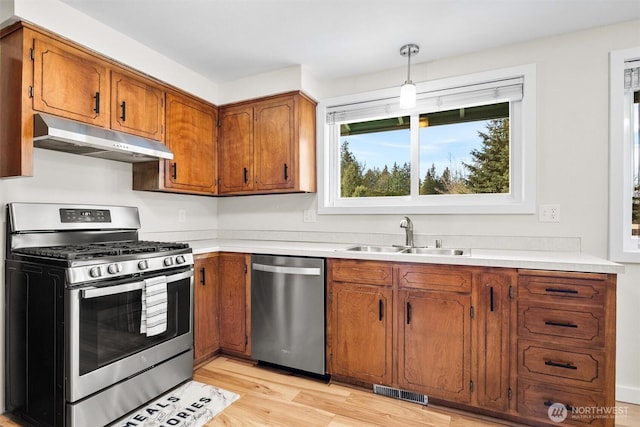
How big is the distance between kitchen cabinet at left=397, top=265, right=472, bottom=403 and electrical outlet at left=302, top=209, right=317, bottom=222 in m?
1.19

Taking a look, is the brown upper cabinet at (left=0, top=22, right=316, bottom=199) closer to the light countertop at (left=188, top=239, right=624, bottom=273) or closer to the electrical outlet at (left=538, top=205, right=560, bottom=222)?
the light countertop at (left=188, top=239, right=624, bottom=273)

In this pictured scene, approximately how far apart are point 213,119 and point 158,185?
913 mm

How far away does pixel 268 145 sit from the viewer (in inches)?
117

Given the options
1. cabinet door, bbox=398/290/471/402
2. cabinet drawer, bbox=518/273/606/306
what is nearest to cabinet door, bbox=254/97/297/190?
cabinet door, bbox=398/290/471/402

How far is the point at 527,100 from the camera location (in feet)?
7.84

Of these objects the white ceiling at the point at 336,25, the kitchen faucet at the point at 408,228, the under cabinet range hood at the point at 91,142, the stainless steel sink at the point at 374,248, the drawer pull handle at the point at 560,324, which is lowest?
the drawer pull handle at the point at 560,324

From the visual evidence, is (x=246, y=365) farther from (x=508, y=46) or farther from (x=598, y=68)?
(x=598, y=68)

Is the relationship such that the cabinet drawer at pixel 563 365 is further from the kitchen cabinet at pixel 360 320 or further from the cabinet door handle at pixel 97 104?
the cabinet door handle at pixel 97 104

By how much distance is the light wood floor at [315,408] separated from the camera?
192 centimetres

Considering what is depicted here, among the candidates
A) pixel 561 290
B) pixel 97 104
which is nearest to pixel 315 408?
pixel 561 290

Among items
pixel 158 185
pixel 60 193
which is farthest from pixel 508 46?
pixel 60 193

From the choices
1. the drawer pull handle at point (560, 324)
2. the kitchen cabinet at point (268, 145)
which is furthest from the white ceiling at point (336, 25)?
the drawer pull handle at point (560, 324)

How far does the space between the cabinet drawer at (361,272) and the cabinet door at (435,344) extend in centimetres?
16

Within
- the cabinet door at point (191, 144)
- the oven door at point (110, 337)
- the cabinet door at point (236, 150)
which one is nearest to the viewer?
the oven door at point (110, 337)
